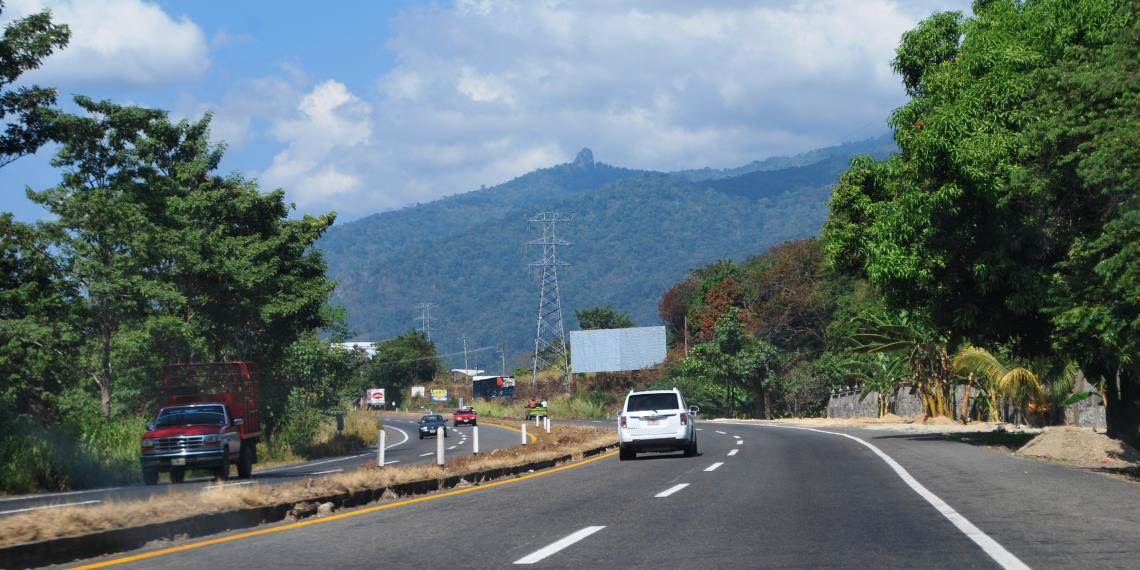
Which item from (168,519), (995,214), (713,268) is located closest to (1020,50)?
(995,214)

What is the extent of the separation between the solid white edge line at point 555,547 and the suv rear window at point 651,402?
13977mm

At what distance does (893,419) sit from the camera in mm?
53000

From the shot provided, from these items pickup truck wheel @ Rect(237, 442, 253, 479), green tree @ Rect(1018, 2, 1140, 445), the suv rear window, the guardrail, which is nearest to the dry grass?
the guardrail

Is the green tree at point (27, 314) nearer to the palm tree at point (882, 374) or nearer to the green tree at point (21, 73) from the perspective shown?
the green tree at point (21, 73)

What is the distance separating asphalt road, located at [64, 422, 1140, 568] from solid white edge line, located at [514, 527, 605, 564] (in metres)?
0.02

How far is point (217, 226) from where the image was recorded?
38.7 metres

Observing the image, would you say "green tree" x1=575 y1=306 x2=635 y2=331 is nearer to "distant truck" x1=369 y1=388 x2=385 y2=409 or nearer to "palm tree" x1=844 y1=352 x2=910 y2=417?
"distant truck" x1=369 y1=388 x2=385 y2=409

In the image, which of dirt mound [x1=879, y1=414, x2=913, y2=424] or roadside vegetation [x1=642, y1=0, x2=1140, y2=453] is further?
dirt mound [x1=879, y1=414, x2=913, y2=424]

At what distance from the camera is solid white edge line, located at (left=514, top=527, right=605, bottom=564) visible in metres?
8.63

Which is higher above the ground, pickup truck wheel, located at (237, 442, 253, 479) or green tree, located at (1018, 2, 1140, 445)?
green tree, located at (1018, 2, 1140, 445)

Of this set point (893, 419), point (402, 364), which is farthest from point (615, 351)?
point (402, 364)

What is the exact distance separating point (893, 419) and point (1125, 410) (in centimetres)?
2823

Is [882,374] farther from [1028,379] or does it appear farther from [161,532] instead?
[161,532]

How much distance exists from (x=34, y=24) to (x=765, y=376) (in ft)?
191
